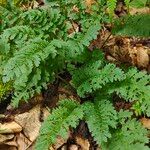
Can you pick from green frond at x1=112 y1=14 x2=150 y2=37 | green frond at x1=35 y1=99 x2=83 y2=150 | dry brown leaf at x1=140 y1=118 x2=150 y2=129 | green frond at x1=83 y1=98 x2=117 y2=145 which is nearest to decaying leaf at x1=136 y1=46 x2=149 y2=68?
green frond at x1=112 y1=14 x2=150 y2=37

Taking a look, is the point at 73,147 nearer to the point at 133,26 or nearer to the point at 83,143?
the point at 83,143

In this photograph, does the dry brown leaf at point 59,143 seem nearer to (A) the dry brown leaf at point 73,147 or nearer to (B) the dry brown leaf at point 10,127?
(A) the dry brown leaf at point 73,147

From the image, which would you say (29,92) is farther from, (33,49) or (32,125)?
(33,49)

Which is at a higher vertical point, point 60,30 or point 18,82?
point 60,30

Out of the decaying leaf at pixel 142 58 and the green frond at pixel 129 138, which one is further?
the decaying leaf at pixel 142 58

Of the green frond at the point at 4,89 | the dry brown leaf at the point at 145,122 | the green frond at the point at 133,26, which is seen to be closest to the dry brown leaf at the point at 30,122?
the green frond at the point at 4,89

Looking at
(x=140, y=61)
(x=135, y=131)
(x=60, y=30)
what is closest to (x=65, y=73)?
(x=60, y=30)
